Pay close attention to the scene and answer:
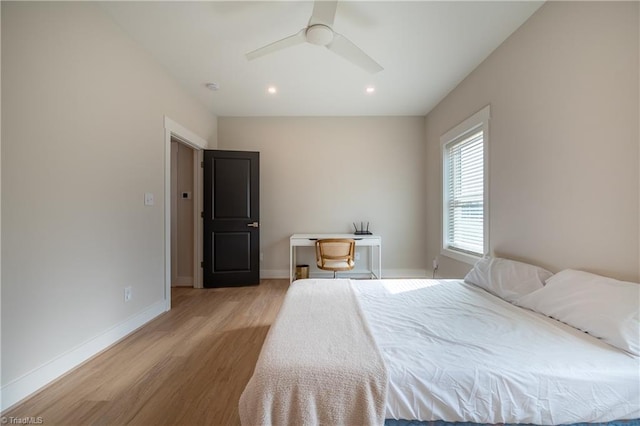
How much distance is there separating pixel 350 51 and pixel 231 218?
2616 millimetres

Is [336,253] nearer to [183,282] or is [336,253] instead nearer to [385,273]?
[385,273]

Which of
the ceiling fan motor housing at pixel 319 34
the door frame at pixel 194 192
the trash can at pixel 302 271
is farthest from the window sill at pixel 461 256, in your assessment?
the door frame at pixel 194 192

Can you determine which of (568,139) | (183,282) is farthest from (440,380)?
(183,282)

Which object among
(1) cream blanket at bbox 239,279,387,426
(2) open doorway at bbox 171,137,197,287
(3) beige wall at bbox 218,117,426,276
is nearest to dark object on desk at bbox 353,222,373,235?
(3) beige wall at bbox 218,117,426,276

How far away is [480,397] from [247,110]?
13.1ft

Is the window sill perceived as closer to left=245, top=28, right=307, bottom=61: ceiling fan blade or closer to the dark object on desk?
the dark object on desk

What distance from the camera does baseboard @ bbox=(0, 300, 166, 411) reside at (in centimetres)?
135

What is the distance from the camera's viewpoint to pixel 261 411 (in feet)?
2.72

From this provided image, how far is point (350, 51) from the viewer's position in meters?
2.01

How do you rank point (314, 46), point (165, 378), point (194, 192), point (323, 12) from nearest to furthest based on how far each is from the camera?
point (165, 378)
point (323, 12)
point (314, 46)
point (194, 192)

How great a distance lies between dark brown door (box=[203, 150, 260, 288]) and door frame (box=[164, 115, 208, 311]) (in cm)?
10

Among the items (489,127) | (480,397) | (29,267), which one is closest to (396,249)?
(489,127)

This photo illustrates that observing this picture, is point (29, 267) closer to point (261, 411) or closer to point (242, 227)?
point (261, 411)

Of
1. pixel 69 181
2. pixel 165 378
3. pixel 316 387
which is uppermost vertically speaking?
pixel 69 181
